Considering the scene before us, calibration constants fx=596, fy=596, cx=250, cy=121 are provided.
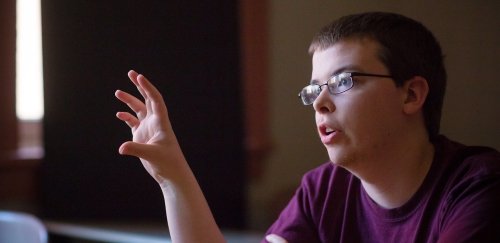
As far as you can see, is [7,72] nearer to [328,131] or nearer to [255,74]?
[255,74]

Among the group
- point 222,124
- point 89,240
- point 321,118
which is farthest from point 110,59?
point 321,118

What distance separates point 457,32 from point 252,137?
2.73ft

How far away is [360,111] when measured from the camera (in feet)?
3.76

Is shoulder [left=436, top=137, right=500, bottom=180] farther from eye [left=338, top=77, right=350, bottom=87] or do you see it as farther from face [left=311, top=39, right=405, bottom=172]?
eye [left=338, top=77, right=350, bottom=87]

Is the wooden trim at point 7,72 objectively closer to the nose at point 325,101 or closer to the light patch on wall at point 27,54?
the light patch on wall at point 27,54

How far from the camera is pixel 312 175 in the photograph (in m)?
1.37

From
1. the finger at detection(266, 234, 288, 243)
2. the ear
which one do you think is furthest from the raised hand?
the ear

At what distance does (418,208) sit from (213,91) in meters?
1.08

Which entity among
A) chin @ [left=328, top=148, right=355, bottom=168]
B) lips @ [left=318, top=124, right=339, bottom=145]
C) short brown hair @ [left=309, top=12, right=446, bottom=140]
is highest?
short brown hair @ [left=309, top=12, right=446, bottom=140]

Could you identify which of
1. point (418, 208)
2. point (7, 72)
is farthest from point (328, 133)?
point (7, 72)

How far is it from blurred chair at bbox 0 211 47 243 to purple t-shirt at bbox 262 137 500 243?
2.33 feet

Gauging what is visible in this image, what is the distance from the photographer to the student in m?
1.15

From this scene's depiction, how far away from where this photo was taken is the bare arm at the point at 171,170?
1231 mm

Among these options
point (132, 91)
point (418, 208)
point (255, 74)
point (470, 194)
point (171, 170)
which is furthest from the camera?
point (132, 91)
